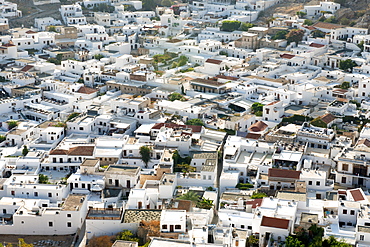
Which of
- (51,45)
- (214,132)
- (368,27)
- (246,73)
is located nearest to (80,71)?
(51,45)

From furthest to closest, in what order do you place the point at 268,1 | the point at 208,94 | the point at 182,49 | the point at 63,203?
the point at 268,1
the point at 182,49
the point at 208,94
the point at 63,203

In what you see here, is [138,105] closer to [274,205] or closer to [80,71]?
[80,71]

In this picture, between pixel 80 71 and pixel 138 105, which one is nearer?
pixel 138 105

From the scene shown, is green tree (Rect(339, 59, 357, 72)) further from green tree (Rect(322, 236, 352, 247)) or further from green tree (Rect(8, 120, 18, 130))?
green tree (Rect(322, 236, 352, 247))

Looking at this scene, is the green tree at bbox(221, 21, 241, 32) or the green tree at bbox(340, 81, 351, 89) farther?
the green tree at bbox(221, 21, 241, 32)

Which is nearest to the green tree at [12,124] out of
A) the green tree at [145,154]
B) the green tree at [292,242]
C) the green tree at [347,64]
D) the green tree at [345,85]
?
the green tree at [145,154]

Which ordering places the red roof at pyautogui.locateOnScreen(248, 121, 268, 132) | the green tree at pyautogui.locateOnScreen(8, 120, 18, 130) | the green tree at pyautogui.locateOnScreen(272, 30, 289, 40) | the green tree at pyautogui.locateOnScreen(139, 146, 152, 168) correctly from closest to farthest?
the green tree at pyautogui.locateOnScreen(139, 146, 152, 168) < the red roof at pyautogui.locateOnScreen(248, 121, 268, 132) < the green tree at pyautogui.locateOnScreen(8, 120, 18, 130) < the green tree at pyautogui.locateOnScreen(272, 30, 289, 40)

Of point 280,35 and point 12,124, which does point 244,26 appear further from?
point 12,124

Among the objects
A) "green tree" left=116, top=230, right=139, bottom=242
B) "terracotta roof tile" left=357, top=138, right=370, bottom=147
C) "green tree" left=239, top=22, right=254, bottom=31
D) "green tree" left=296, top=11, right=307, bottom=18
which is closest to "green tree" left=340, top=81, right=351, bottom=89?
"terracotta roof tile" left=357, top=138, right=370, bottom=147

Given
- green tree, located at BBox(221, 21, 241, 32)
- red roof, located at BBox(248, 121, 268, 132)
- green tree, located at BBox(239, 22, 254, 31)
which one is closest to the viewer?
red roof, located at BBox(248, 121, 268, 132)
